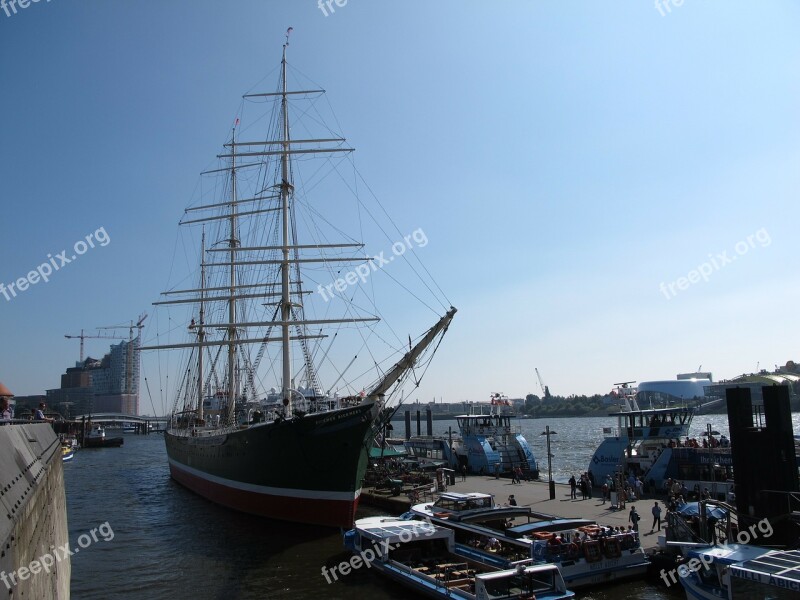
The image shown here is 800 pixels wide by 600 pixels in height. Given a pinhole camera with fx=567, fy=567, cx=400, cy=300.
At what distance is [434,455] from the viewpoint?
51.0 m

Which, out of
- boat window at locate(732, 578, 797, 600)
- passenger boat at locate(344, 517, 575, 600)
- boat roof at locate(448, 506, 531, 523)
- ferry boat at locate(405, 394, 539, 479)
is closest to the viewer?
boat window at locate(732, 578, 797, 600)

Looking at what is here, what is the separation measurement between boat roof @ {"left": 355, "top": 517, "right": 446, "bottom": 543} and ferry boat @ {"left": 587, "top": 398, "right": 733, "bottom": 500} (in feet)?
53.6

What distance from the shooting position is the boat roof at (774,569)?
11781mm

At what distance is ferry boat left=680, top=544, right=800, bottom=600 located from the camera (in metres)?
12.0

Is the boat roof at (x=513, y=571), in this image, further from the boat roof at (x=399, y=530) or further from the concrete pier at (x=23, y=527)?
the concrete pier at (x=23, y=527)

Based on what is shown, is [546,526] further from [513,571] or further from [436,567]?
[513,571]

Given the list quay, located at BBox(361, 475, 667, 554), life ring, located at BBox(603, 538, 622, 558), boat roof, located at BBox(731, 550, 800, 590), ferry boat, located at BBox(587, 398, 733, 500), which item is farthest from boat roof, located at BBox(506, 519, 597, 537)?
ferry boat, located at BBox(587, 398, 733, 500)

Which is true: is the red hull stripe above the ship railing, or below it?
below

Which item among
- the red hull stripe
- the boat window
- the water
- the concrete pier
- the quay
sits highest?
the concrete pier

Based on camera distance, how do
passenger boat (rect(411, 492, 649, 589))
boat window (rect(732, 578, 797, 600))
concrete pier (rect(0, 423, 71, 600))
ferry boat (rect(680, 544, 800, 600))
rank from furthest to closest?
passenger boat (rect(411, 492, 649, 589))
ferry boat (rect(680, 544, 800, 600))
boat window (rect(732, 578, 797, 600))
concrete pier (rect(0, 423, 71, 600))
